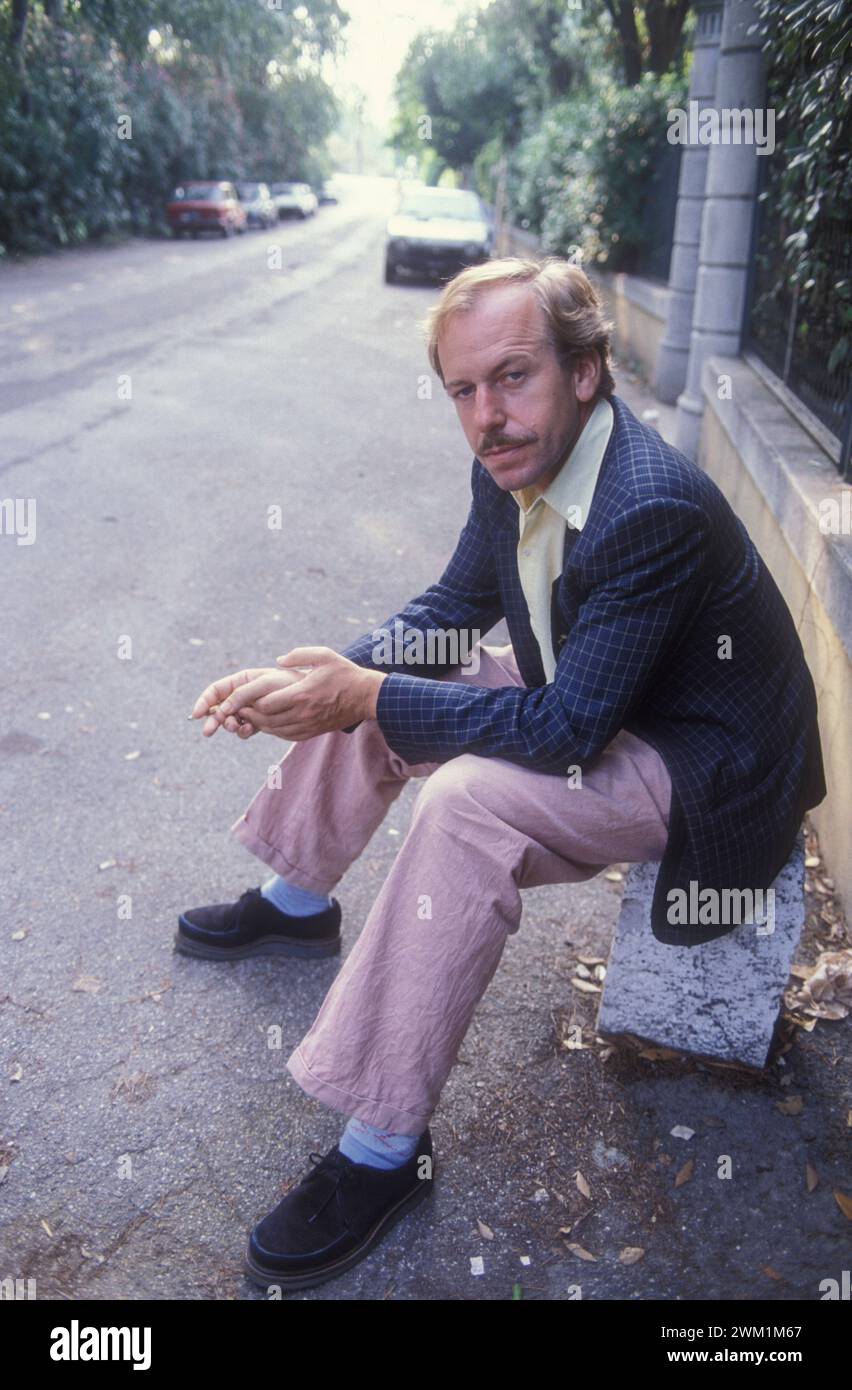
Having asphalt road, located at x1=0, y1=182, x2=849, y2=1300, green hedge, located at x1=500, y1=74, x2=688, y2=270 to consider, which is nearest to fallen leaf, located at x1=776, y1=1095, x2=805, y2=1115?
asphalt road, located at x1=0, y1=182, x2=849, y2=1300

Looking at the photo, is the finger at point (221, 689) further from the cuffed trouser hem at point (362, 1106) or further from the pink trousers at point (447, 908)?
the cuffed trouser hem at point (362, 1106)

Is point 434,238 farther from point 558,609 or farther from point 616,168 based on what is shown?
point 558,609

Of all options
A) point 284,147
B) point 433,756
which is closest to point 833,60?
point 433,756

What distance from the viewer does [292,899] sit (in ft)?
Result: 10.1

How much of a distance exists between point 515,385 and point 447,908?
1045 millimetres

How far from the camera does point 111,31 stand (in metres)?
23.5

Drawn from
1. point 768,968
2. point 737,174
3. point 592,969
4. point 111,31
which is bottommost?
point 592,969

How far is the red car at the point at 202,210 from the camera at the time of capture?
2984 cm

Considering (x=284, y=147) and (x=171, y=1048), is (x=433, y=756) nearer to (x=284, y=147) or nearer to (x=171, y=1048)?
(x=171, y=1048)

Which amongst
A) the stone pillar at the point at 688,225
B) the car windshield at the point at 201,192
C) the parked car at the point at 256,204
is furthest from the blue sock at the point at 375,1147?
the parked car at the point at 256,204

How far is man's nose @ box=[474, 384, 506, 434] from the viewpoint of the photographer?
238 cm

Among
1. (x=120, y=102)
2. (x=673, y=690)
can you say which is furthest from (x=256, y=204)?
(x=673, y=690)

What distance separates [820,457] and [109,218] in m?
24.5

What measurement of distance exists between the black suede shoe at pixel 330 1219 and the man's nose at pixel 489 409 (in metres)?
1.43
